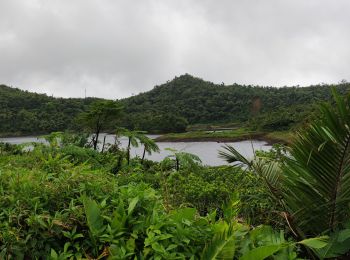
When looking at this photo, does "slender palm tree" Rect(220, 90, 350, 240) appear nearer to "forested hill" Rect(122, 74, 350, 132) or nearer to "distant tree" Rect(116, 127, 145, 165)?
"distant tree" Rect(116, 127, 145, 165)

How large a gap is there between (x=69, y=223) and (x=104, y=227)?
0.82 ft

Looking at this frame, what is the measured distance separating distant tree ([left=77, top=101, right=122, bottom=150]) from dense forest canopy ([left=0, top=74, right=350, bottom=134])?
1017 cm

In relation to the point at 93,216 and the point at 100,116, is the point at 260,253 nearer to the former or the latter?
the point at 93,216

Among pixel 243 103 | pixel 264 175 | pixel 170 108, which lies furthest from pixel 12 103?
pixel 264 175

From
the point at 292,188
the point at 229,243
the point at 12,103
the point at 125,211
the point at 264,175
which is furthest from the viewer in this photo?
the point at 12,103

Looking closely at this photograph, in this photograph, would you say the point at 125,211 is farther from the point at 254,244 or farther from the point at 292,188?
the point at 292,188

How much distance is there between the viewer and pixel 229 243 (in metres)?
2.18

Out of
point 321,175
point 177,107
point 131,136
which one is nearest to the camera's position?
point 321,175

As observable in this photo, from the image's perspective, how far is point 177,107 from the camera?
78.3m

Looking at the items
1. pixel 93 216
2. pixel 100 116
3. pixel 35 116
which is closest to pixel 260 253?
pixel 93 216

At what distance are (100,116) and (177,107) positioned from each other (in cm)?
6101

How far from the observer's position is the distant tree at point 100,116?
17188mm

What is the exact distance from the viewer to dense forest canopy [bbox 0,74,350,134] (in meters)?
39.2

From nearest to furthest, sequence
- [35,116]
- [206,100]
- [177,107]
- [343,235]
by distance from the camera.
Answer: [343,235]
[35,116]
[177,107]
[206,100]
